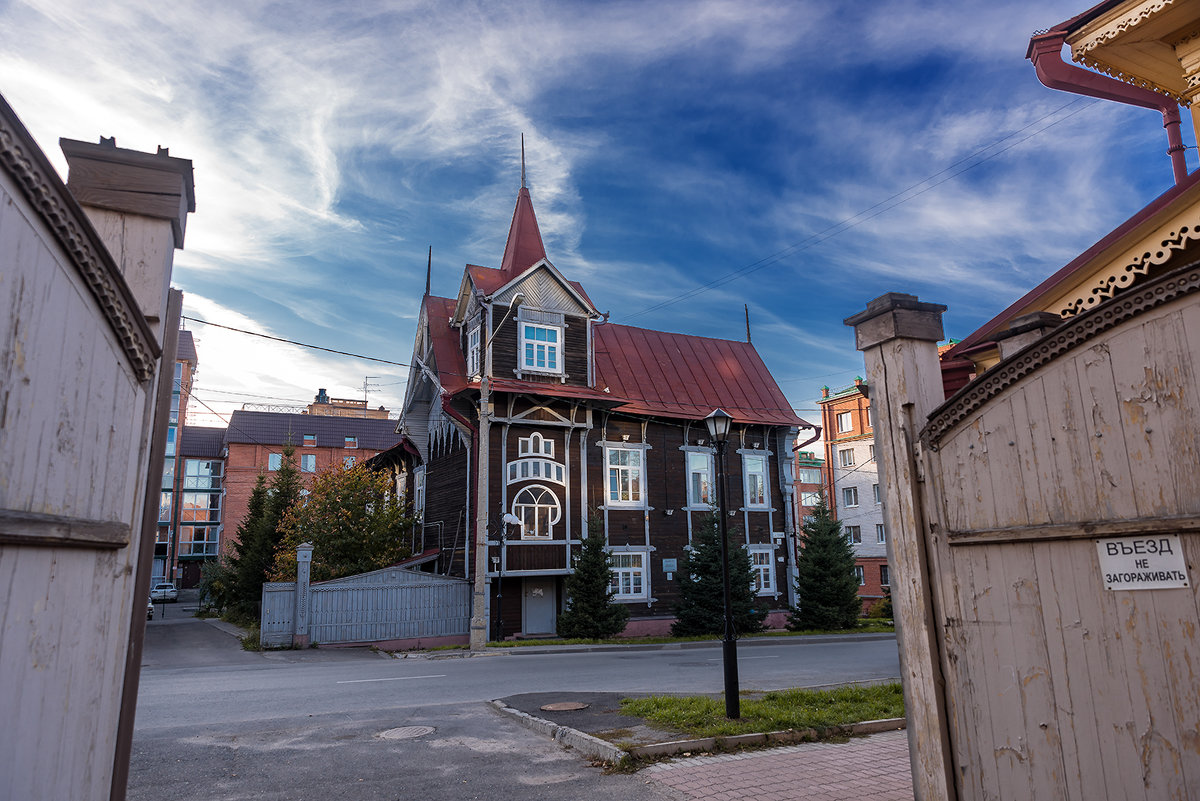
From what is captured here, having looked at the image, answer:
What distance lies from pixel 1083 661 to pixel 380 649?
2143 centimetres

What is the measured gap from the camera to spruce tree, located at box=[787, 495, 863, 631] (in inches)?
1080

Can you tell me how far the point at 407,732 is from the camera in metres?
9.07

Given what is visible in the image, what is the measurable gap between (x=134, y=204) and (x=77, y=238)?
0.97 metres

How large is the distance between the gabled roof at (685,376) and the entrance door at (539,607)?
679cm

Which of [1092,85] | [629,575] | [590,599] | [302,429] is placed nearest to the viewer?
[1092,85]

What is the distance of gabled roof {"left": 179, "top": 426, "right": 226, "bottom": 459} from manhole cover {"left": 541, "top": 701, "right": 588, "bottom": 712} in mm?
68331

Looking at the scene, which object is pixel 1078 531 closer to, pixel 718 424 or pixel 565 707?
pixel 718 424

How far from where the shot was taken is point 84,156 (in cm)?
356

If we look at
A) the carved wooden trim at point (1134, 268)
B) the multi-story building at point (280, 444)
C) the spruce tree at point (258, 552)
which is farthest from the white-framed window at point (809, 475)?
the carved wooden trim at point (1134, 268)

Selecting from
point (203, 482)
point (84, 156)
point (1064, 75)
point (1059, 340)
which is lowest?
point (1059, 340)

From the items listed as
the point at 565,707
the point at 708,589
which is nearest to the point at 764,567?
the point at 708,589

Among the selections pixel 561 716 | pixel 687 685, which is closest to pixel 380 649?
pixel 687 685

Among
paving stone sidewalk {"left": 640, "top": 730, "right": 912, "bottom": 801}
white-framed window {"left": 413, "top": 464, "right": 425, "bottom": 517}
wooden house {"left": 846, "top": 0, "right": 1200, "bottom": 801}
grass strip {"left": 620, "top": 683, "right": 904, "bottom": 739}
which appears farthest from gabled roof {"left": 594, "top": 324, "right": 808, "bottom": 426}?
wooden house {"left": 846, "top": 0, "right": 1200, "bottom": 801}

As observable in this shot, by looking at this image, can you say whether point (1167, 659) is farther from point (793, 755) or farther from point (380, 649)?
point (380, 649)
